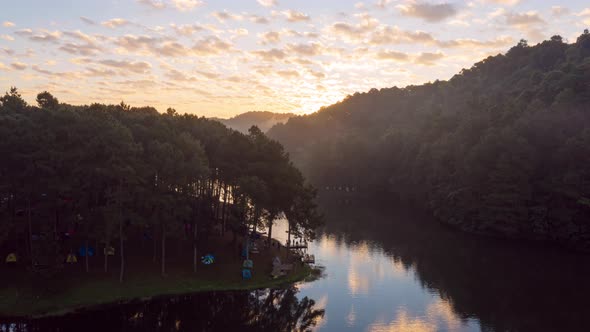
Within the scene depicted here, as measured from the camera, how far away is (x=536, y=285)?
61.8 meters

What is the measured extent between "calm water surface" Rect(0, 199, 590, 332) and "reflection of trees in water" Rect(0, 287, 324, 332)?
93 mm

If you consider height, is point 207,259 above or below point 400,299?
above

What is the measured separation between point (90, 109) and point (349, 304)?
123 ft

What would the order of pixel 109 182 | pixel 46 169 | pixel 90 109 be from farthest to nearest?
pixel 90 109, pixel 109 182, pixel 46 169

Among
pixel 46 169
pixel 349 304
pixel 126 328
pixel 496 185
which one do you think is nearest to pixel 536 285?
pixel 349 304

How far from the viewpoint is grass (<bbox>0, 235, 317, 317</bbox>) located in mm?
46500

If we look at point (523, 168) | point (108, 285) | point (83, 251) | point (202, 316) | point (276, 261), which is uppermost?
point (523, 168)

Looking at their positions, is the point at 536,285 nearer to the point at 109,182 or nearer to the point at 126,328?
the point at 126,328

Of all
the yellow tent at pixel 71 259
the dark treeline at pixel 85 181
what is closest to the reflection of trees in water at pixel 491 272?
the dark treeline at pixel 85 181

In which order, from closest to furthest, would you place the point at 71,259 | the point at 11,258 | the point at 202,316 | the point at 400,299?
1. the point at 202,316
2. the point at 11,258
3. the point at 71,259
4. the point at 400,299

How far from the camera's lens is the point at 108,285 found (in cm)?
5088

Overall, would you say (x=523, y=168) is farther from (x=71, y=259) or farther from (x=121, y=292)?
(x=71, y=259)

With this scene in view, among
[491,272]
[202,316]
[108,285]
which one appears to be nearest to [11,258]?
[108,285]

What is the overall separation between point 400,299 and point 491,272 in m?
19.4
